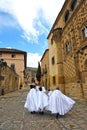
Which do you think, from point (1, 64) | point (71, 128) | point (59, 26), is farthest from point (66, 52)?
point (71, 128)

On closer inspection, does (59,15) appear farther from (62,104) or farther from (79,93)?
(62,104)

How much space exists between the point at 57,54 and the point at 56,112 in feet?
43.7

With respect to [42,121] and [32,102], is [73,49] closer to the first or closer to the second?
[32,102]

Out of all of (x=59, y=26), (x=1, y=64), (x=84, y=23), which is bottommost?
(x=1, y=64)

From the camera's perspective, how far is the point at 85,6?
500 inches

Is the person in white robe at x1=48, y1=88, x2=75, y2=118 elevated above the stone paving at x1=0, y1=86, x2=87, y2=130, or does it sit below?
above

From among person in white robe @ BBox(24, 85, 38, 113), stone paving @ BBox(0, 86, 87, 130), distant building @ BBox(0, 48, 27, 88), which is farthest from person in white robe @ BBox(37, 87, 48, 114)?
distant building @ BBox(0, 48, 27, 88)

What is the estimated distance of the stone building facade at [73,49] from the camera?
1321 cm

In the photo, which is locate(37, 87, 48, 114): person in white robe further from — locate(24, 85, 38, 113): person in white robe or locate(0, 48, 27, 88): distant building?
locate(0, 48, 27, 88): distant building

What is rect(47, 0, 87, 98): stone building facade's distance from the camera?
13.2m

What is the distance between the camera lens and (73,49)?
15.3 metres

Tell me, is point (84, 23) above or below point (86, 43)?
above

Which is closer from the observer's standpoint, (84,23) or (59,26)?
(84,23)

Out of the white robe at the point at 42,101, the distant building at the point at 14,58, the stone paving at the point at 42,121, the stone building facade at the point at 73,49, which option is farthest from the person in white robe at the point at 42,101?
the distant building at the point at 14,58
